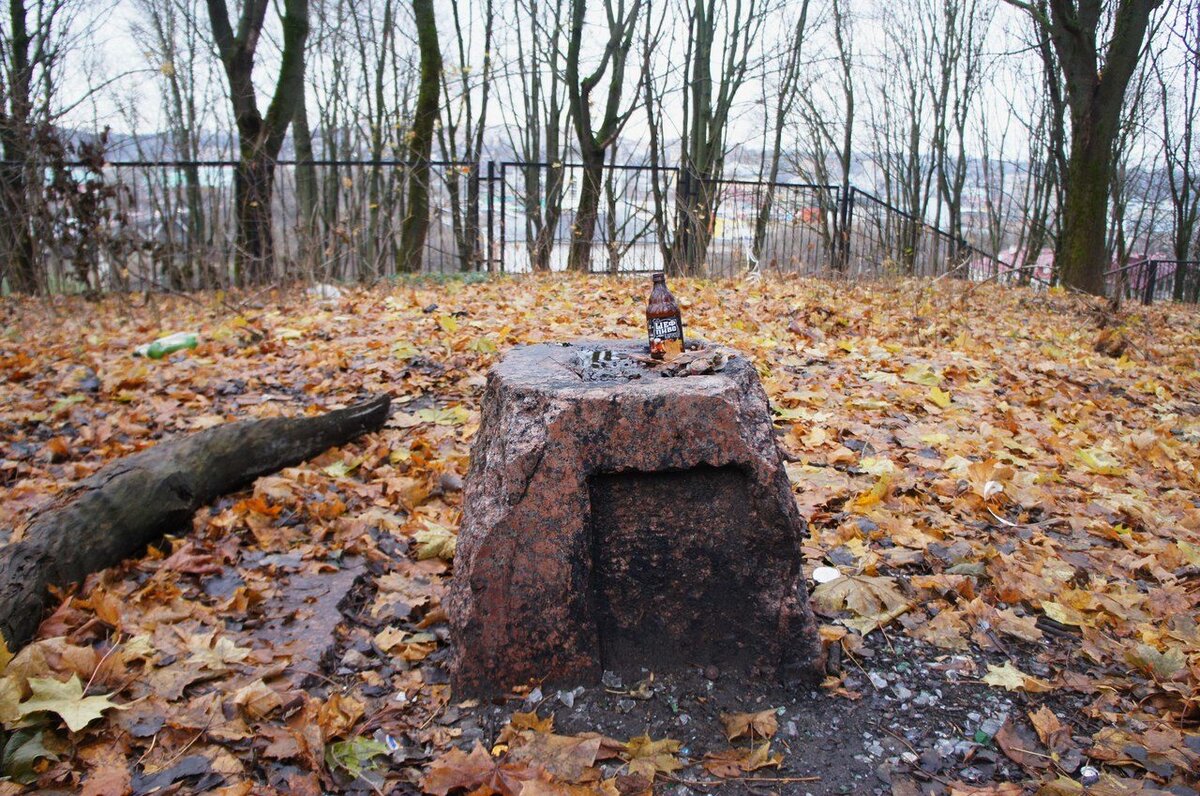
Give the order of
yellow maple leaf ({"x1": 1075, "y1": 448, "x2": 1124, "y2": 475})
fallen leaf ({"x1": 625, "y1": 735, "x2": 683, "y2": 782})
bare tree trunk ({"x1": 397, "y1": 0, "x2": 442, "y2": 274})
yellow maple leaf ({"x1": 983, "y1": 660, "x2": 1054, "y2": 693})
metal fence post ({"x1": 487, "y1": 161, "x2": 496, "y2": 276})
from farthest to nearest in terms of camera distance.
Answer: metal fence post ({"x1": 487, "y1": 161, "x2": 496, "y2": 276}), bare tree trunk ({"x1": 397, "y1": 0, "x2": 442, "y2": 274}), yellow maple leaf ({"x1": 1075, "y1": 448, "x2": 1124, "y2": 475}), yellow maple leaf ({"x1": 983, "y1": 660, "x2": 1054, "y2": 693}), fallen leaf ({"x1": 625, "y1": 735, "x2": 683, "y2": 782})

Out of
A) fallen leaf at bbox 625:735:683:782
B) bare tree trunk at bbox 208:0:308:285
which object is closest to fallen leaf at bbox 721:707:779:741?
fallen leaf at bbox 625:735:683:782

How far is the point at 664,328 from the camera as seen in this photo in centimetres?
271

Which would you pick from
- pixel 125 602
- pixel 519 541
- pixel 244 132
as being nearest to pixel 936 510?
pixel 519 541

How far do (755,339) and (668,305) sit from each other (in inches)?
123

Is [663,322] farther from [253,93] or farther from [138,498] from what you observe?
[253,93]

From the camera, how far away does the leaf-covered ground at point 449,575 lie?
6.32ft

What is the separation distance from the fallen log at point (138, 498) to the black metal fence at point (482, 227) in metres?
5.06

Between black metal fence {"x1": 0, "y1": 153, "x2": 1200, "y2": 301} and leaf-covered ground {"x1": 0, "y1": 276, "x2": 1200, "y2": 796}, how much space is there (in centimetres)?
265

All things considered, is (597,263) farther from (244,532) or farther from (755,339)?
(244,532)

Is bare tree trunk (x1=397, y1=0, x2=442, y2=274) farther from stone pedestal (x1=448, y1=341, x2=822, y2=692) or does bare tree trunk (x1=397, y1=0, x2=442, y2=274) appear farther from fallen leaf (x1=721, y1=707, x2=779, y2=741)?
fallen leaf (x1=721, y1=707, x2=779, y2=741)

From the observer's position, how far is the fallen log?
7.73 feet

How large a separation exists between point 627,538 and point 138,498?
1.93 meters

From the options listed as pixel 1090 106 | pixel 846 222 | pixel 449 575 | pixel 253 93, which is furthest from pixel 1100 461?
pixel 253 93

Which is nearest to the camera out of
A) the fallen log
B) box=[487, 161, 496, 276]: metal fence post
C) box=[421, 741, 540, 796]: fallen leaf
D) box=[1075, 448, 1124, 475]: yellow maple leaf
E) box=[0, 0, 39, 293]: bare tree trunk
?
box=[421, 741, 540, 796]: fallen leaf
